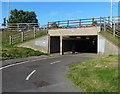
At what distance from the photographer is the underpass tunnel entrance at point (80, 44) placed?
1141 inches

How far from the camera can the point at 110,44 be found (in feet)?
63.0

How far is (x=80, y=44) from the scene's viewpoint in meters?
33.9

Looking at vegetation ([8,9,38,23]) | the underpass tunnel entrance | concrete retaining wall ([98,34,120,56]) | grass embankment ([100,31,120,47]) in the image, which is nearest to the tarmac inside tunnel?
the underpass tunnel entrance

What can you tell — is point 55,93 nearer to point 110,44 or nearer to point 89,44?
point 110,44

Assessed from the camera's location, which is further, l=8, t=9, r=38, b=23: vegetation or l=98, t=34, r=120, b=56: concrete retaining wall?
l=8, t=9, r=38, b=23: vegetation

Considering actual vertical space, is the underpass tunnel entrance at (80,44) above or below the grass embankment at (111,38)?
below

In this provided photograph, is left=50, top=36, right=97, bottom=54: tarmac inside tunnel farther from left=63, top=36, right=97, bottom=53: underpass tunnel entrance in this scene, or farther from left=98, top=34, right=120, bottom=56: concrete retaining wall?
left=98, top=34, right=120, bottom=56: concrete retaining wall

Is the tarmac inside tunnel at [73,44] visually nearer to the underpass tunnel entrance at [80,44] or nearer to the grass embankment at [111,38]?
the underpass tunnel entrance at [80,44]

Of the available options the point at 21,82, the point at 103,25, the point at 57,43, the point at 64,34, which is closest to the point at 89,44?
the point at 57,43

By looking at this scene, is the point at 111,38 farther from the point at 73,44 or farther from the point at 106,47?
the point at 73,44

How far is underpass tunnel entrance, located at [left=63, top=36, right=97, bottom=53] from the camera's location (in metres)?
29.0

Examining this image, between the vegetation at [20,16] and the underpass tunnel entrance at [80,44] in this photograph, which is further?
the vegetation at [20,16]

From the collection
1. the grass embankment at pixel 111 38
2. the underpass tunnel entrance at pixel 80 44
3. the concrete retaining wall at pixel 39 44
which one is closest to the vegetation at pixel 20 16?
the underpass tunnel entrance at pixel 80 44

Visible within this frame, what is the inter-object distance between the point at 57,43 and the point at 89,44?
9.06 m
